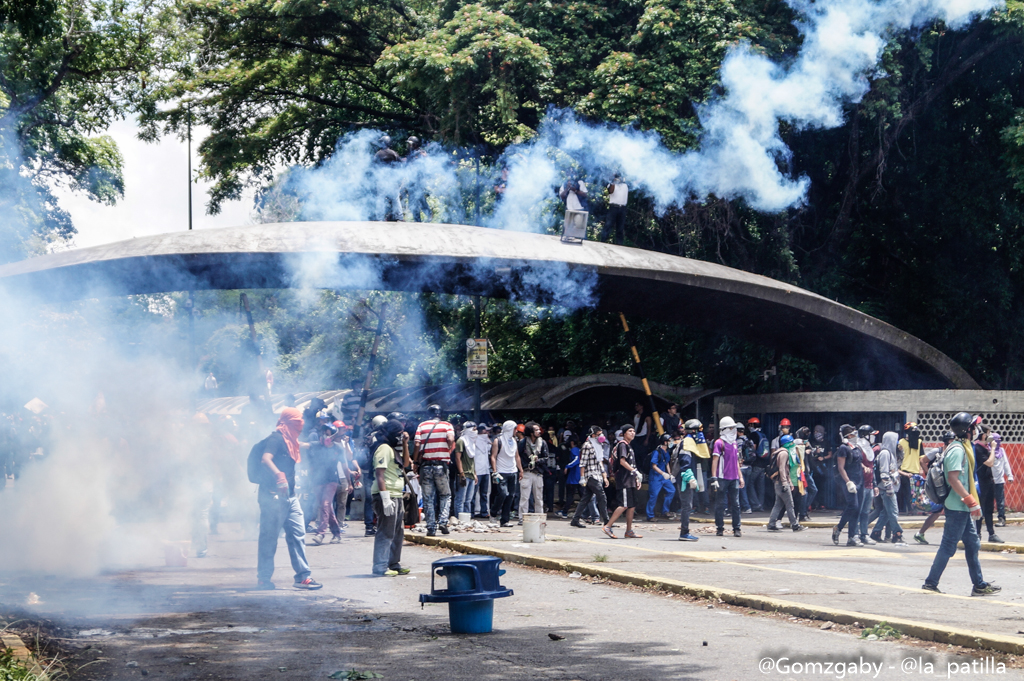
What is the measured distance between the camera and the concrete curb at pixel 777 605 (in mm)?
6777

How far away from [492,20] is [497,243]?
7221 millimetres

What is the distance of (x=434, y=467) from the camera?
14.7 m

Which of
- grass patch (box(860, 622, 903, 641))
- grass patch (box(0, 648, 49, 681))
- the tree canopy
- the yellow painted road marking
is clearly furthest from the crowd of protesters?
the tree canopy

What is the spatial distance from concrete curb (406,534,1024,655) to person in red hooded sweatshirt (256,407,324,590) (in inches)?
113

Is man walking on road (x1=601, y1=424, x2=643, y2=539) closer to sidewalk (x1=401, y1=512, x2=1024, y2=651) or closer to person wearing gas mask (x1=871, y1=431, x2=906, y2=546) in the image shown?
sidewalk (x1=401, y1=512, x2=1024, y2=651)

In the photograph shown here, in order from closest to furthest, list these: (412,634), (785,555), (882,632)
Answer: (882,632) → (412,634) → (785,555)

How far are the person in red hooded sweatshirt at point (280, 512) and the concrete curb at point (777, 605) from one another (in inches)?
113

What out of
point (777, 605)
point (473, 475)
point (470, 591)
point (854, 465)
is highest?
point (854, 465)

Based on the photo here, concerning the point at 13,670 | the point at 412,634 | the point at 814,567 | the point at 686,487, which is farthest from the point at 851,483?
the point at 13,670

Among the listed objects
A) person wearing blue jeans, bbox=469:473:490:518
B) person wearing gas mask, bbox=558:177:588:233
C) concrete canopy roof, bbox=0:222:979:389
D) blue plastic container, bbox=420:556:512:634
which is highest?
person wearing gas mask, bbox=558:177:588:233

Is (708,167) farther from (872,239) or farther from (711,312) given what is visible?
(872,239)

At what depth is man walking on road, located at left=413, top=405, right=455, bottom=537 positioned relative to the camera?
14.6 metres

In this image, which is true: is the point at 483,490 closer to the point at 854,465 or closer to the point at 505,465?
the point at 505,465

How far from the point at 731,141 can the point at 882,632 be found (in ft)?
54.1
